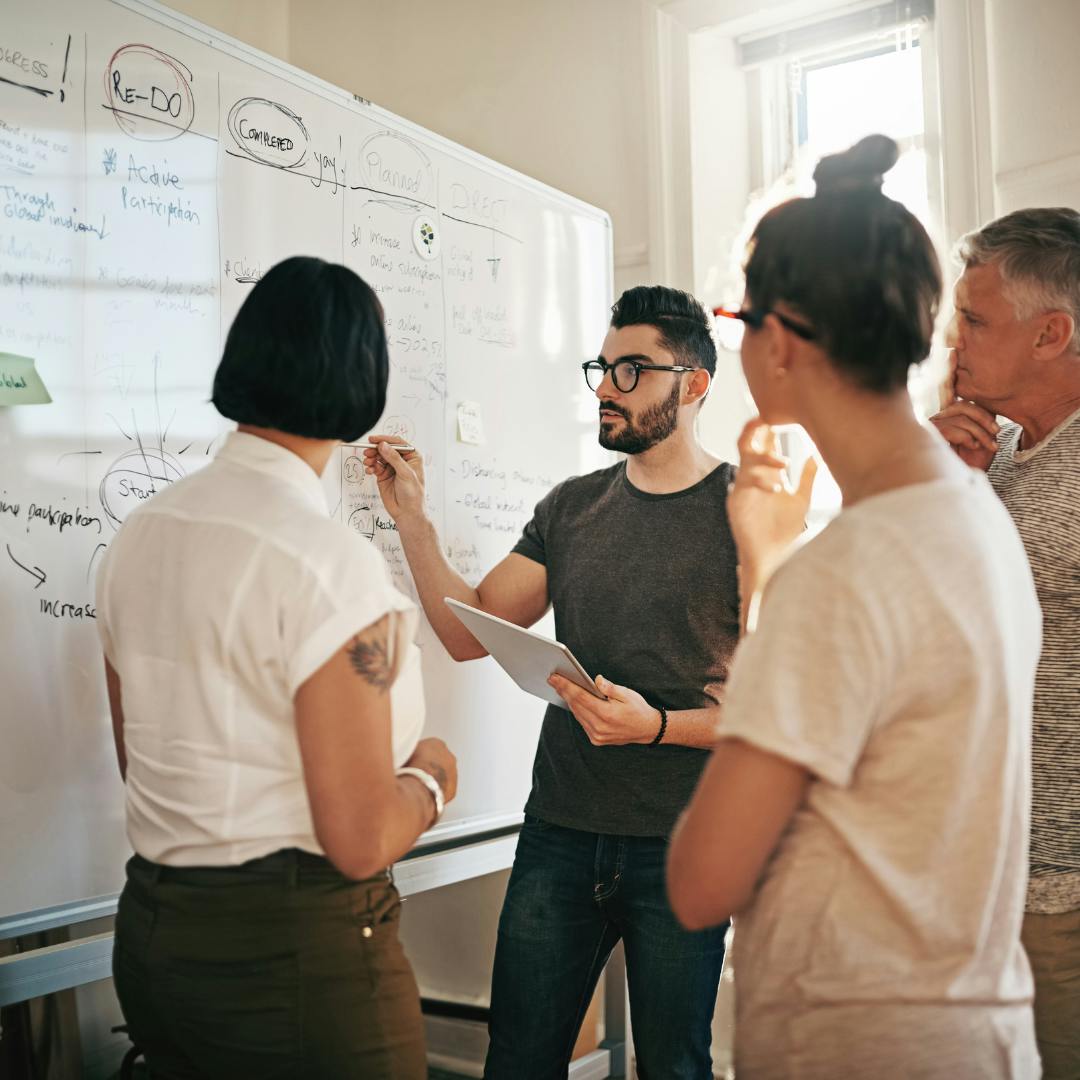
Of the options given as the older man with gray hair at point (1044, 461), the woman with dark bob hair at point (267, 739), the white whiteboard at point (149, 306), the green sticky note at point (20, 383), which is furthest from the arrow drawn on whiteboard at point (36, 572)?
the older man with gray hair at point (1044, 461)

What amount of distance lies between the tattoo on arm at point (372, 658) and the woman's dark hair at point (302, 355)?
22cm

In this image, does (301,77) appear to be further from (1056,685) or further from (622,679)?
(1056,685)

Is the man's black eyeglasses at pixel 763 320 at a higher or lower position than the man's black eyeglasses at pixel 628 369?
lower

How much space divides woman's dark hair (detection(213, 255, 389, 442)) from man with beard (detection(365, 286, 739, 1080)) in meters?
0.76

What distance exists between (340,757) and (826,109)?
244 cm

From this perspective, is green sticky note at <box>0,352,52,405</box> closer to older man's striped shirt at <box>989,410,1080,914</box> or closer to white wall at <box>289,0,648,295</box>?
older man's striped shirt at <box>989,410,1080,914</box>

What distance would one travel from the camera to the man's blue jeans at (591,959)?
172 cm

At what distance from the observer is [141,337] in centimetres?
159

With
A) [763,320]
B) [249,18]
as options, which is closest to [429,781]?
[763,320]

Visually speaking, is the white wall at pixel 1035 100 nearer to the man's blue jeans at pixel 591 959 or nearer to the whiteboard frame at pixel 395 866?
the whiteboard frame at pixel 395 866

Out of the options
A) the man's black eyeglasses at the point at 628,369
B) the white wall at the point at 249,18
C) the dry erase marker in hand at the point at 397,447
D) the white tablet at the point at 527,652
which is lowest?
the white tablet at the point at 527,652

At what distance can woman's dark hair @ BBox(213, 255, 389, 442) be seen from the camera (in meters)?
1.07

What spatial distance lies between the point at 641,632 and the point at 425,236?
855 mm

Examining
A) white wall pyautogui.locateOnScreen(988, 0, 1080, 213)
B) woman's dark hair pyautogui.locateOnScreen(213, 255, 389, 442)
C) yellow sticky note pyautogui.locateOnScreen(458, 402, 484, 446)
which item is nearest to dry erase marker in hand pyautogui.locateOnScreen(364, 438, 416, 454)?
yellow sticky note pyautogui.locateOnScreen(458, 402, 484, 446)
